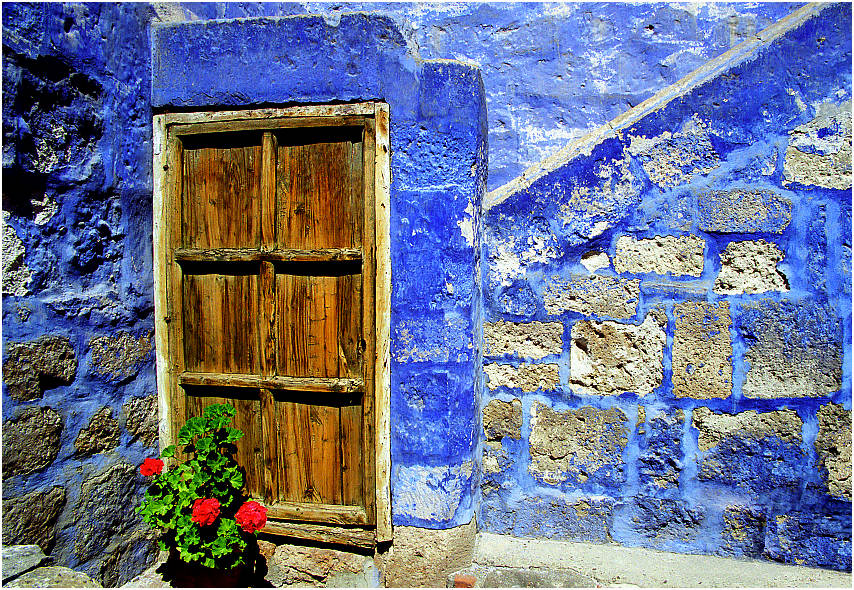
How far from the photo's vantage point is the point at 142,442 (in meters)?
2.21

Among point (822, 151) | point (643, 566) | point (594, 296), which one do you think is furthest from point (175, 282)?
point (822, 151)

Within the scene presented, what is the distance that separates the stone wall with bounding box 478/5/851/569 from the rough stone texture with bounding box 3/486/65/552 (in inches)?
67.0

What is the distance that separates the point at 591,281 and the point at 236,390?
5.14 feet

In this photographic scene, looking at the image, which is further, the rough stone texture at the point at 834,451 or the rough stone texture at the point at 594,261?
the rough stone texture at the point at 594,261

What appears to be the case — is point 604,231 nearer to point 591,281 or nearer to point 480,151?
point 591,281

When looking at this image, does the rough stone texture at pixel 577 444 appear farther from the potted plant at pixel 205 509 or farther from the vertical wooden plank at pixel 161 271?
the vertical wooden plank at pixel 161 271

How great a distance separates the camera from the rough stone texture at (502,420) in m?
2.29

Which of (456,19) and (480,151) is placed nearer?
(480,151)

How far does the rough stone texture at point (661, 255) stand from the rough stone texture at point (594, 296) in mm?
75

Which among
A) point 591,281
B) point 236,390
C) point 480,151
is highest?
point 480,151

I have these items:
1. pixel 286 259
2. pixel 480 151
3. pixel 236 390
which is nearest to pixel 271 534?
pixel 236 390

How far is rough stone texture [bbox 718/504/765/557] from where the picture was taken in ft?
7.02

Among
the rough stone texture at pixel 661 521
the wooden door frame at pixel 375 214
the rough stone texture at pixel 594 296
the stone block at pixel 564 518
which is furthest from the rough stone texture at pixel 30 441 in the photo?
the rough stone texture at pixel 661 521

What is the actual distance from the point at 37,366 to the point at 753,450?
2.72m
